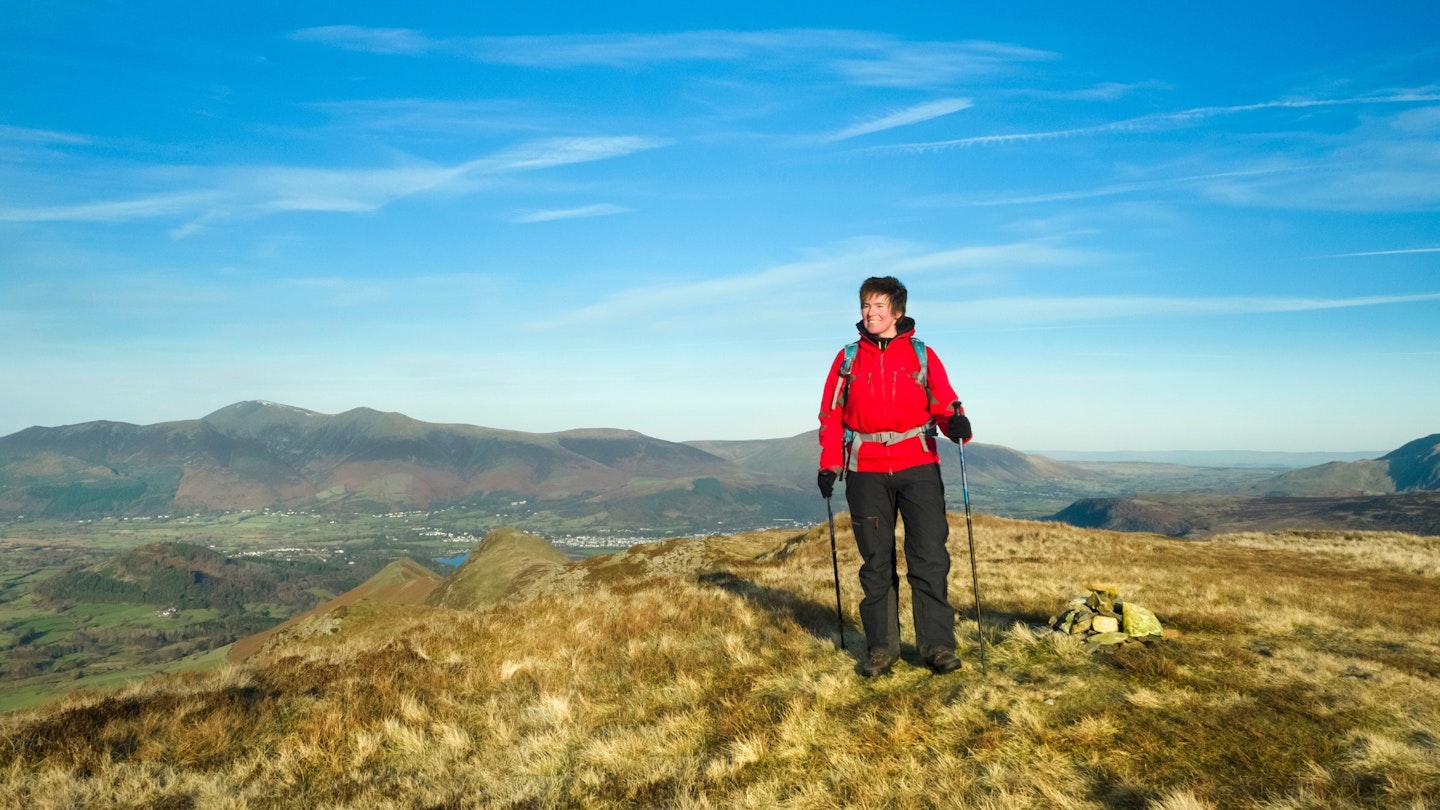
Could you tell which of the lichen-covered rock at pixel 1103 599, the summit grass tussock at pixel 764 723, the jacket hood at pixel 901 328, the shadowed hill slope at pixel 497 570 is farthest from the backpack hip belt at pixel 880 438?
the shadowed hill slope at pixel 497 570

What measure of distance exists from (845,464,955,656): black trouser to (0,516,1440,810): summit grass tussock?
0.56 metres

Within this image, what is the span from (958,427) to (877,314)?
1612mm

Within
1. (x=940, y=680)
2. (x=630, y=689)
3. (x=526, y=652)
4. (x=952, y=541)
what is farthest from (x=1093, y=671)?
(x=952, y=541)

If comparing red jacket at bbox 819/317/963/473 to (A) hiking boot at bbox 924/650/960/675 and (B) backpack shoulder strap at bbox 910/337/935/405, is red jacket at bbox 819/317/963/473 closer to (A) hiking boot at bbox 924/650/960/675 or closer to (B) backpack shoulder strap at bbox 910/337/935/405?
(B) backpack shoulder strap at bbox 910/337/935/405

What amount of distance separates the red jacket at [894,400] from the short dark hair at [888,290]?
0.61ft

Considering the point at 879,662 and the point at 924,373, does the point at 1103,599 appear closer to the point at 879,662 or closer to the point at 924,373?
the point at 879,662

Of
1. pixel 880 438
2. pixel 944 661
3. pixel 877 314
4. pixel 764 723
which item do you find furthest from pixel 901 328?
pixel 764 723

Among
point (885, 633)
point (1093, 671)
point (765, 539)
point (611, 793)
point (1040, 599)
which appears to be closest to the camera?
point (611, 793)

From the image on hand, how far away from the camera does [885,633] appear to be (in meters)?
8.38

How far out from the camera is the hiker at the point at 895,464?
324 inches

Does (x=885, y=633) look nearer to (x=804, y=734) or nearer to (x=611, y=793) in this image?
(x=804, y=734)

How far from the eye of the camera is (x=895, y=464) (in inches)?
325

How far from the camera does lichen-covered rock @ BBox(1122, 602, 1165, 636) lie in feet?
30.6

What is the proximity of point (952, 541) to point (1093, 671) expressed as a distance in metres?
19.6
